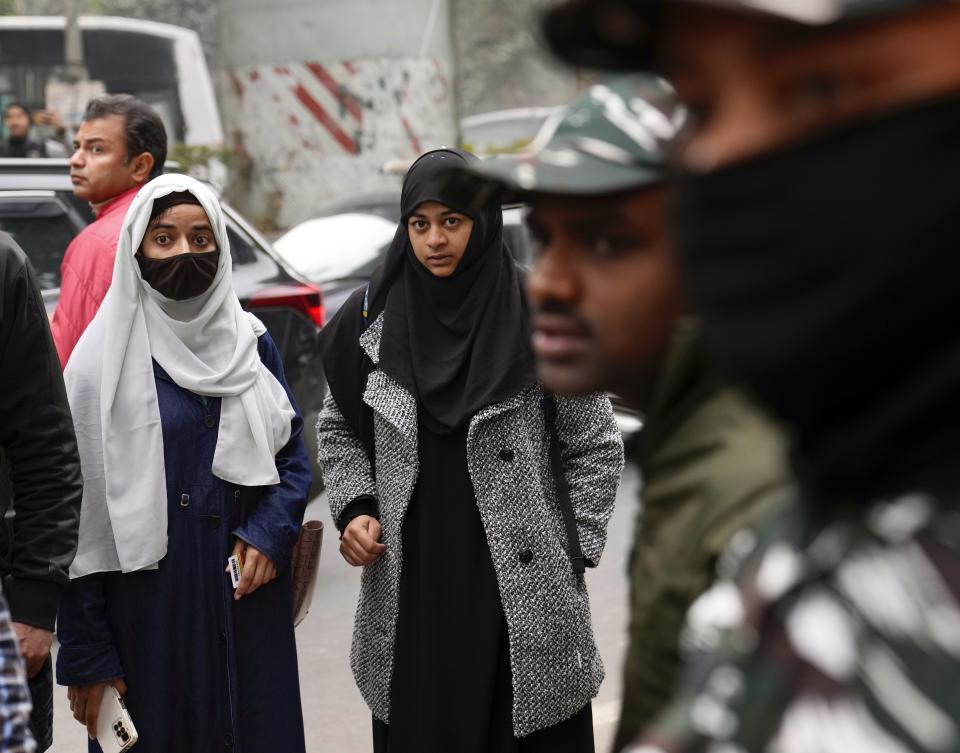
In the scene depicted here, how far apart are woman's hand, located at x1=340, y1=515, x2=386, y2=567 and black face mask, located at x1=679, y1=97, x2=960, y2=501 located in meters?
2.65

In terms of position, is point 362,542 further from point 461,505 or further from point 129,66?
point 129,66

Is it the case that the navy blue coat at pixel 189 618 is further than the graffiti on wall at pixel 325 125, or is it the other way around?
the graffiti on wall at pixel 325 125

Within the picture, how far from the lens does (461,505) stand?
340cm

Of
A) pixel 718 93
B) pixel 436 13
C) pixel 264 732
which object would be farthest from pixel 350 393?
pixel 436 13

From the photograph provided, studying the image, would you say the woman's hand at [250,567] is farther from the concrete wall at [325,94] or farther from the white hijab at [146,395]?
the concrete wall at [325,94]

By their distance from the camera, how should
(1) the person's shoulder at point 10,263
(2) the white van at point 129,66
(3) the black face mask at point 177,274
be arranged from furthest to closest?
(2) the white van at point 129,66
(3) the black face mask at point 177,274
(1) the person's shoulder at point 10,263

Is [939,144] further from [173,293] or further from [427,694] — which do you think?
[173,293]

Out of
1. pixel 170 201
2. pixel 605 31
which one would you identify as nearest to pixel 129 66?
pixel 170 201

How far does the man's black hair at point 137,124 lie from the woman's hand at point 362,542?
8.55ft

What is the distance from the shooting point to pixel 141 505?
11.3ft

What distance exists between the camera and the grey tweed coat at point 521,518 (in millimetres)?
3338

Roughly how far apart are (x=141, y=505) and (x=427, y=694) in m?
0.80

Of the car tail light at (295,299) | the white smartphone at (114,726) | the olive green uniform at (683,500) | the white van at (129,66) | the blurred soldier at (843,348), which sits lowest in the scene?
the white van at (129,66)

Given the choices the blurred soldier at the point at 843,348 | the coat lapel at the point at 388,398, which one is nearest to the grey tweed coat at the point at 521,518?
the coat lapel at the point at 388,398
